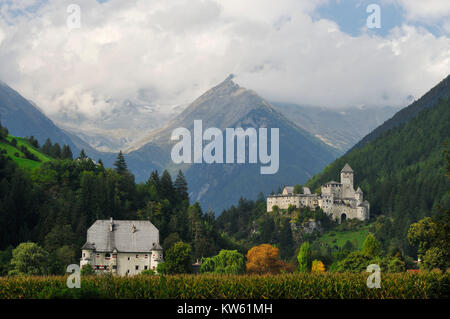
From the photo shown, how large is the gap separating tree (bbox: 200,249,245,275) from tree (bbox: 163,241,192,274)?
12724 mm

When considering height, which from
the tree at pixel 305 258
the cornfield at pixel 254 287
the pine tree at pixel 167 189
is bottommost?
the cornfield at pixel 254 287

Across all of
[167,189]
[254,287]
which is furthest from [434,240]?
[167,189]

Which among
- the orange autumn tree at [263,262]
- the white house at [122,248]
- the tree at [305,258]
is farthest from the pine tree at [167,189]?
the white house at [122,248]

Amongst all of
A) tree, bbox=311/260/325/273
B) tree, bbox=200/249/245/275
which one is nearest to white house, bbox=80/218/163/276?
tree, bbox=200/249/245/275

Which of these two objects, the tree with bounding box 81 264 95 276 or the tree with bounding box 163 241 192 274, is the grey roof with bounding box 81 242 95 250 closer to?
the tree with bounding box 81 264 95 276

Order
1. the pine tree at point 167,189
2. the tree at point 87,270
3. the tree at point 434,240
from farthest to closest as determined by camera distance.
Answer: the pine tree at point 167,189 → the tree at point 87,270 → the tree at point 434,240

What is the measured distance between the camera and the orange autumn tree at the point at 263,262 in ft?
440

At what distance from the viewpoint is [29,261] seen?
346 ft

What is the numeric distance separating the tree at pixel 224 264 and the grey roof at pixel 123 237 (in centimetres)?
1055

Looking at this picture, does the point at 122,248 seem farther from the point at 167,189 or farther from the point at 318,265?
the point at 167,189

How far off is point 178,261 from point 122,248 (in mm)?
20462

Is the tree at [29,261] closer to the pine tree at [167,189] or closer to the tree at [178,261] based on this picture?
the tree at [178,261]

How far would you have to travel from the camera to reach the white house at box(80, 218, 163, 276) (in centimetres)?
12481
